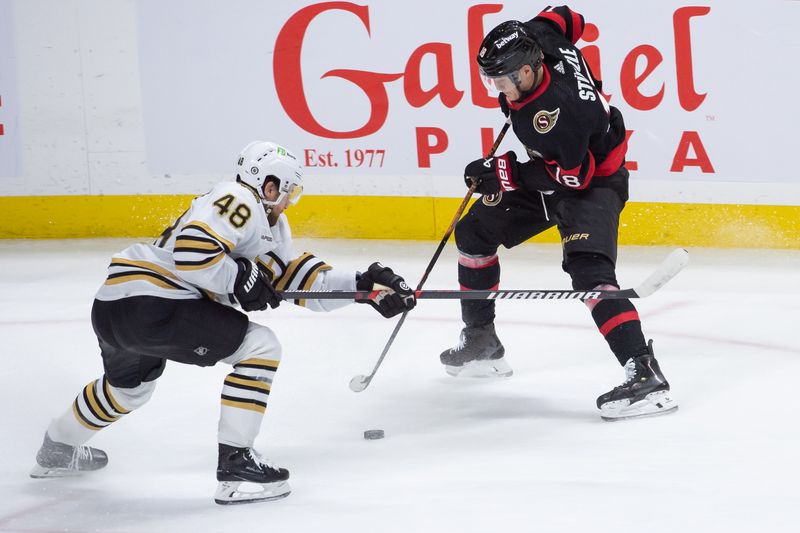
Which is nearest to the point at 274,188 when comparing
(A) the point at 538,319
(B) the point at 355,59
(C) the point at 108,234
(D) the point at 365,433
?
(D) the point at 365,433

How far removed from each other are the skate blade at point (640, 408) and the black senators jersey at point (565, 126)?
572 millimetres

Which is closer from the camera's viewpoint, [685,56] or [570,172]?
[570,172]

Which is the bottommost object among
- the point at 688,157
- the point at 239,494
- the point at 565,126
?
the point at 239,494

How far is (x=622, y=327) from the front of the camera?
9.68ft

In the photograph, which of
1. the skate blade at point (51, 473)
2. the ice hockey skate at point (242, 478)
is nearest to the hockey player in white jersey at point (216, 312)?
the ice hockey skate at point (242, 478)

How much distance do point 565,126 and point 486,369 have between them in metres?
0.87

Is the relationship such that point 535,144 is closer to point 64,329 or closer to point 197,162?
point 64,329

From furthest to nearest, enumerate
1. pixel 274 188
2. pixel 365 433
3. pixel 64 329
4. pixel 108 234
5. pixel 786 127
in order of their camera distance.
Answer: pixel 108 234 < pixel 786 127 < pixel 64 329 < pixel 365 433 < pixel 274 188

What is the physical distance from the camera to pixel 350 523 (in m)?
2.22

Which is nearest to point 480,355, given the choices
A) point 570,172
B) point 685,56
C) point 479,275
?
point 479,275

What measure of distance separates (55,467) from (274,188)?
2.67 feet

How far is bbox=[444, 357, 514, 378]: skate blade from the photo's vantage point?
3.46 metres

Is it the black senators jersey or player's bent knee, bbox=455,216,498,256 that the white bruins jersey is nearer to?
the black senators jersey

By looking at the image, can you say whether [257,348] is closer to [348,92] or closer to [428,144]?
[428,144]
